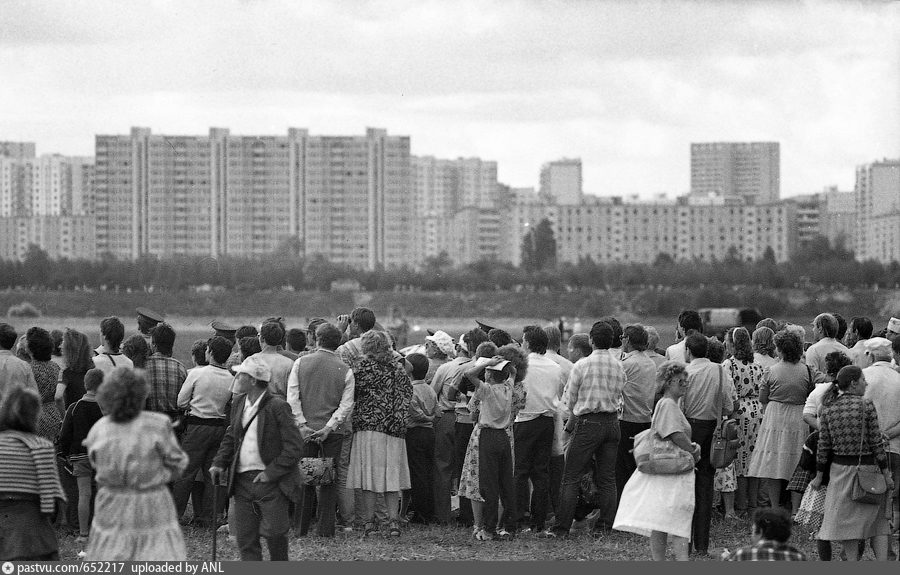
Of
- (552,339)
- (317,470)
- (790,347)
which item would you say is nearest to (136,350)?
(317,470)

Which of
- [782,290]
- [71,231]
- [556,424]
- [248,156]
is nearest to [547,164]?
[248,156]

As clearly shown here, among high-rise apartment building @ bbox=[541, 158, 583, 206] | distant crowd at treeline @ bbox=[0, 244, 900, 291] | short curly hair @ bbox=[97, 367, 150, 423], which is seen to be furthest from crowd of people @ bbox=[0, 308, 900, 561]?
high-rise apartment building @ bbox=[541, 158, 583, 206]

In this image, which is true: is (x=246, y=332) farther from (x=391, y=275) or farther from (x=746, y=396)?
(x=391, y=275)

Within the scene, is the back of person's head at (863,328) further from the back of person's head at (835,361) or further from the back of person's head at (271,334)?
the back of person's head at (271,334)

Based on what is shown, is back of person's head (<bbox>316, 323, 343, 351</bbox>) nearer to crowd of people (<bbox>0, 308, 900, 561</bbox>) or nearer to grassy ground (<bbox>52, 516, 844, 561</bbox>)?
crowd of people (<bbox>0, 308, 900, 561</bbox>)

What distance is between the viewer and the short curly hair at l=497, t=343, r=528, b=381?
1104cm

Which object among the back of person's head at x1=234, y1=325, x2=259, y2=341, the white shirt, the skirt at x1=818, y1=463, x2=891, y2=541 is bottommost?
the skirt at x1=818, y1=463, x2=891, y2=541

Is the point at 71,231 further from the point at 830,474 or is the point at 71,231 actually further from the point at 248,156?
the point at 830,474

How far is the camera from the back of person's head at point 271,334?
36.5 ft

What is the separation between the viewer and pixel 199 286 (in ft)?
384

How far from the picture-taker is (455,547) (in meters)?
10.6

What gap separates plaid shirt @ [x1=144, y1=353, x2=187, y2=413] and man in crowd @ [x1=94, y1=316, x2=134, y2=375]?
20cm

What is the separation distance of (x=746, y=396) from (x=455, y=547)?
316cm

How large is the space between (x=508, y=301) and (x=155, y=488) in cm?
10609
